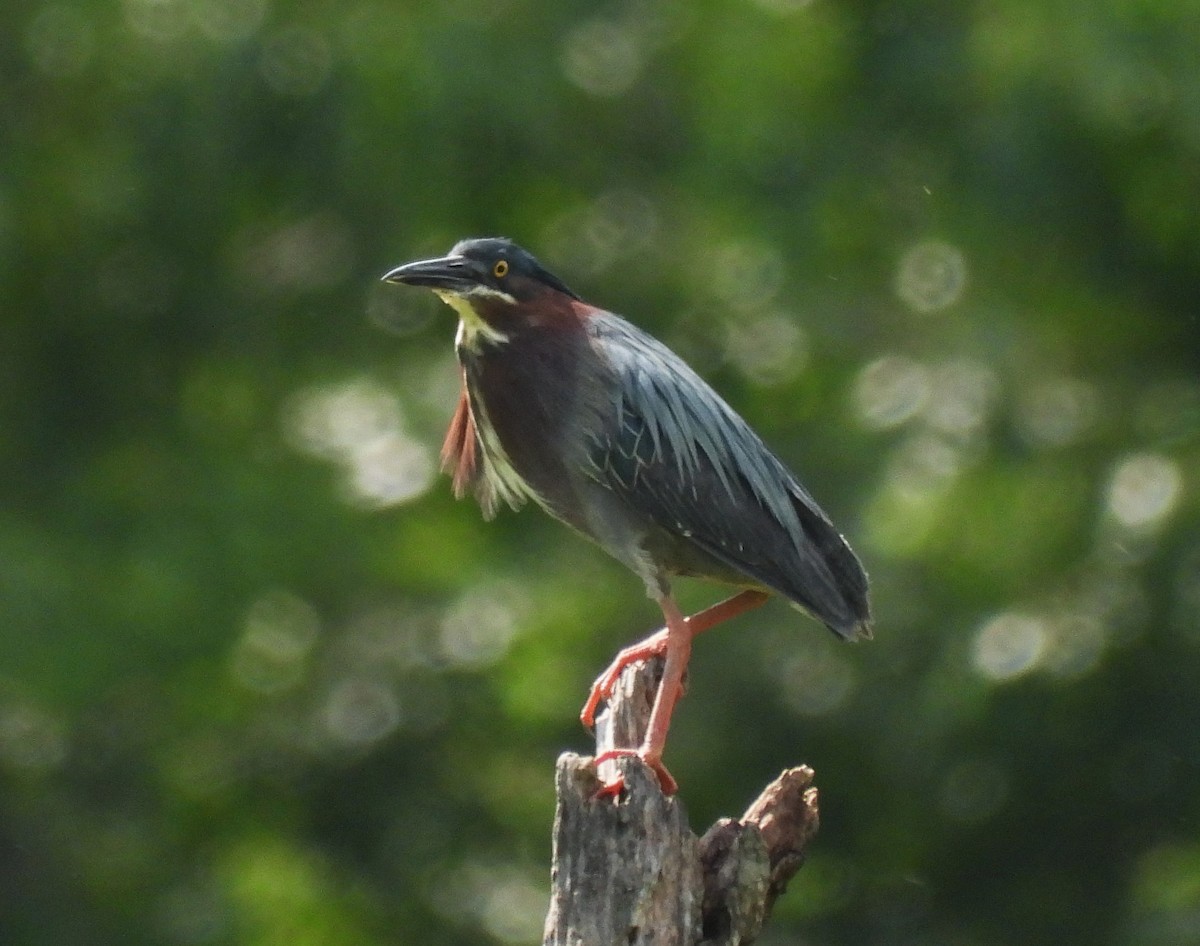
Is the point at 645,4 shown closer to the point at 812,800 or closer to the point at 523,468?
the point at 523,468

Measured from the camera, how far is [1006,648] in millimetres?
10078

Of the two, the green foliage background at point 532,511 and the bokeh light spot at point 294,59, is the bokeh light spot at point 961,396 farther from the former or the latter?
the bokeh light spot at point 294,59

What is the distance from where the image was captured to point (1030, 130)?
10805 mm

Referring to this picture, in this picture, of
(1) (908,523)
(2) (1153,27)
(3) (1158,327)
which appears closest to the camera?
(1) (908,523)

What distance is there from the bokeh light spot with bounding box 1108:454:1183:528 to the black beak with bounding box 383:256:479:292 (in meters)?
4.91

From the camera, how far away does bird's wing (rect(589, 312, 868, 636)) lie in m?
6.18

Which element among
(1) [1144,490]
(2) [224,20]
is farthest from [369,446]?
(1) [1144,490]

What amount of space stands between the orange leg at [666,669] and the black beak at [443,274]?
3.45 ft

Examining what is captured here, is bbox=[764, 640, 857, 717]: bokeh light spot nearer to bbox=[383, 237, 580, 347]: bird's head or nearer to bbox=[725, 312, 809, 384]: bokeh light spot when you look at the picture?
A: bbox=[725, 312, 809, 384]: bokeh light spot

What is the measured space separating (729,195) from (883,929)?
12.8 feet

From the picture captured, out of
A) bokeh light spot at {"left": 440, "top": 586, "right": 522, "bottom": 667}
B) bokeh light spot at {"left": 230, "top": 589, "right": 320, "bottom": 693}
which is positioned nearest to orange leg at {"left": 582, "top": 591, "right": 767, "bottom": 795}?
bokeh light spot at {"left": 440, "top": 586, "right": 522, "bottom": 667}

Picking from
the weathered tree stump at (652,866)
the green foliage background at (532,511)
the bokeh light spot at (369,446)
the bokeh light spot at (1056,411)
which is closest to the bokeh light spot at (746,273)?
the green foliage background at (532,511)

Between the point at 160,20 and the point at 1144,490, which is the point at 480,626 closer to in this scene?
the point at 1144,490

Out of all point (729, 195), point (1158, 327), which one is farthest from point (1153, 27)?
point (729, 195)
